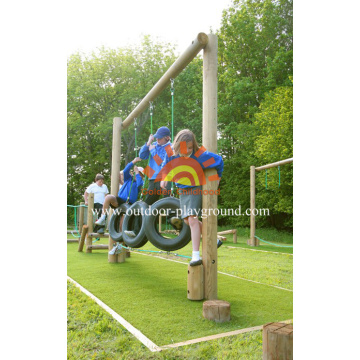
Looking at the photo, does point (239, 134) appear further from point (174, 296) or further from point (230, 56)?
point (174, 296)

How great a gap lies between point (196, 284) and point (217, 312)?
45 cm

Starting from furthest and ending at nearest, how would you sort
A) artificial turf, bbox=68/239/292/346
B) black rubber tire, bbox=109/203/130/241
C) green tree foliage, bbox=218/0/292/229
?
green tree foliage, bbox=218/0/292/229, black rubber tire, bbox=109/203/130/241, artificial turf, bbox=68/239/292/346

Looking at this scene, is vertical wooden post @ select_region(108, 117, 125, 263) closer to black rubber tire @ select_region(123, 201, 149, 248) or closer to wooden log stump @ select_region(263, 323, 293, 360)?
black rubber tire @ select_region(123, 201, 149, 248)

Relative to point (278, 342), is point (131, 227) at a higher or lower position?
higher

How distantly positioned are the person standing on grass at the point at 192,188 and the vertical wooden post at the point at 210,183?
53mm

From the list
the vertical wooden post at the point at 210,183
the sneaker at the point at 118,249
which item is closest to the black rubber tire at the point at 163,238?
the vertical wooden post at the point at 210,183

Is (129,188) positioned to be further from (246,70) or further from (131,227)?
(246,70)

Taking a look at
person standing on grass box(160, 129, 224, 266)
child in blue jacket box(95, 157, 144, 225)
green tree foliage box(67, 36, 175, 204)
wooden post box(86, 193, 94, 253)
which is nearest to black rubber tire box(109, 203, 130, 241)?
child in blue jacket box(95, 157, 144, 225)

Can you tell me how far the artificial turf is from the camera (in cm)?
195

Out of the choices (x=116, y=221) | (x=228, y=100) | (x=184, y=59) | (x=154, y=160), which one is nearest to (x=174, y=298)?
(x=154, y=160)

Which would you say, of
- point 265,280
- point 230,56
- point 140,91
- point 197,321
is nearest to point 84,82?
point 140,91

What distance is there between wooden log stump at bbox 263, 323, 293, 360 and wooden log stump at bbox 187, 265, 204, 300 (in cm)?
105

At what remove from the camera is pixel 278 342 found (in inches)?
54.0
